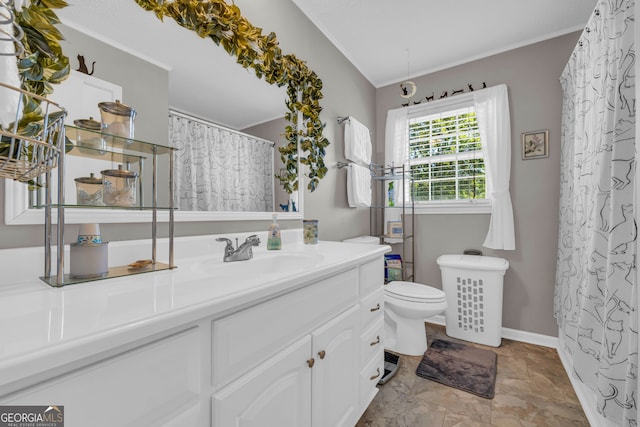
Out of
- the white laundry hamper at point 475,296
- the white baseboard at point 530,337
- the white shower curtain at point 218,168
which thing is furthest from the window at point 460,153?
the white shower curtain at point 218,168

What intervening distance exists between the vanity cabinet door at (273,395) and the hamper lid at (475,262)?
182cm

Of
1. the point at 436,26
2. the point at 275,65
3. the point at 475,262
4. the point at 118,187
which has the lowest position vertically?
the point at 475,262

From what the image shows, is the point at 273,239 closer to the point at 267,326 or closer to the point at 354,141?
the point at 267,326

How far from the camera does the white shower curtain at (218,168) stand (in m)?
1.14

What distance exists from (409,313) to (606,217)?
1.23m

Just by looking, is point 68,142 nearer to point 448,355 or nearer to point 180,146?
point 180,146

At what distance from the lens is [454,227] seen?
2604 mm

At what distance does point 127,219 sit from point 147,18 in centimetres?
77

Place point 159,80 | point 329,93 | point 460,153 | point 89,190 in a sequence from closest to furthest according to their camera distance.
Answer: point 89,190
point 159,80
point 329,93
point 460,153

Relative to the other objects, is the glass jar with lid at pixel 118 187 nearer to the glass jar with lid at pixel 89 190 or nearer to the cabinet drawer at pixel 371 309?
the glass jar with lid at pixel 89 190

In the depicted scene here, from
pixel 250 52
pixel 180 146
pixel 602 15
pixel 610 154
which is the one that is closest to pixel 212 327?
pixel 180 146

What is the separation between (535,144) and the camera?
226 centimetres

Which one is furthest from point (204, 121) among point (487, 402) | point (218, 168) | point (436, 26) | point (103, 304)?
point (487, 402)

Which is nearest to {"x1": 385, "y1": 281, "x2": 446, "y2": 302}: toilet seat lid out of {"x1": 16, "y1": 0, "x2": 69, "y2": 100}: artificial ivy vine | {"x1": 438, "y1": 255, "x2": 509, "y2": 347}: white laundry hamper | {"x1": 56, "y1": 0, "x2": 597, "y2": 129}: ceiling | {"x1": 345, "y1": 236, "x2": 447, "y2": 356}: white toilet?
{"x1": 345, "y1": 236, "x2": 447, "y2": 356}: white toilet
